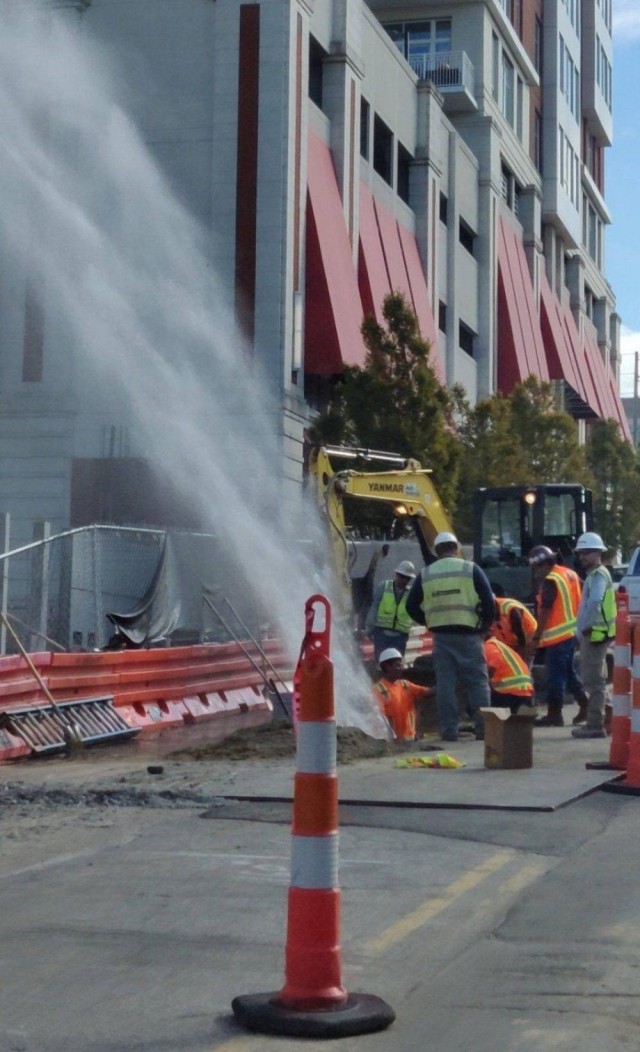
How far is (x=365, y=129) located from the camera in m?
35.4

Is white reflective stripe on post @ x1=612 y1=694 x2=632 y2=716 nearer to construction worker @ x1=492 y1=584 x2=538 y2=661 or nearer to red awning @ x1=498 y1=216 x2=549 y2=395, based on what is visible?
construction worker @ x1=492 y1=584 x2=538 y2=661

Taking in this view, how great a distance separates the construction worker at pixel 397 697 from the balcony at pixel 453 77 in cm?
3410

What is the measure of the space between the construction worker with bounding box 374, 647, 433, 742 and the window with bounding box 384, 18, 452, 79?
119 ft

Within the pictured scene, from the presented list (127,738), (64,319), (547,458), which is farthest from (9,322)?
(127,738)

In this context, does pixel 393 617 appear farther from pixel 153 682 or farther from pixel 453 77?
pixel 453 77

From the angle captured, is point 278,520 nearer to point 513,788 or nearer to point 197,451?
point 197,451

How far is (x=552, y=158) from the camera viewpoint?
58.3 meters

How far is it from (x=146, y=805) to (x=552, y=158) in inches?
2069

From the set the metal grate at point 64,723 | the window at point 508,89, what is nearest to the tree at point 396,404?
the metal grate at point 64,723

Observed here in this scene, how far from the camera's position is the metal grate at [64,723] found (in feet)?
40.9

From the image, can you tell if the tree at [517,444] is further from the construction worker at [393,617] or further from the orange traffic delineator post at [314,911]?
the orange traffic delineator post at [314,911]

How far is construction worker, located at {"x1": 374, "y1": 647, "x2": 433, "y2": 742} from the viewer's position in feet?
45.2

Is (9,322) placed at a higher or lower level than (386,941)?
higher

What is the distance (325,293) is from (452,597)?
58.2 feet
